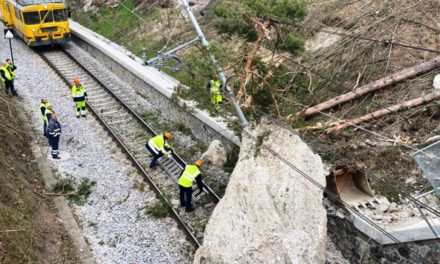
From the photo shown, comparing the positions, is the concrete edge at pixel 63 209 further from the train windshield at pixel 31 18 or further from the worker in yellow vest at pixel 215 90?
the train windshield at pixel 31 18

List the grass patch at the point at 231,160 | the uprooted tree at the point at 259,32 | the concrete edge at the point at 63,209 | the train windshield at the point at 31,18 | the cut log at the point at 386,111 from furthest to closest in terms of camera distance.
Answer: the train windshield at the point at 31,18 → the grass patch at the point at 231,160 → the cut log at the point at 386,111 → the concrete edge at the point at 63,209 → the uprooted tree at the point at 259,32

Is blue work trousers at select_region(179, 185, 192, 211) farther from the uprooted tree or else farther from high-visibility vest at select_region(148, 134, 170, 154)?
the uprooted tree

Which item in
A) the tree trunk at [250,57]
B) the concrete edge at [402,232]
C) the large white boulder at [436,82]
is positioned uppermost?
the tree trunk at [250,57]

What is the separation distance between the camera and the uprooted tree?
36.1 feet

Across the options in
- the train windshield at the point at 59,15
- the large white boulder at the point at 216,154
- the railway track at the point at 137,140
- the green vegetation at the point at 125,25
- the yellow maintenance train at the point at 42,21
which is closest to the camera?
the railway track at the point at 137,140

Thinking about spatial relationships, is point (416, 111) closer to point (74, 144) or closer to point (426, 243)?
point (426, 243)

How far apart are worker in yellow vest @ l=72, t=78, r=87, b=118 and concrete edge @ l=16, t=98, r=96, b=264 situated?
69.5 inches

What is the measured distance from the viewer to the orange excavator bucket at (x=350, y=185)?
11930 mm

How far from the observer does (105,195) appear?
13445 millimetres

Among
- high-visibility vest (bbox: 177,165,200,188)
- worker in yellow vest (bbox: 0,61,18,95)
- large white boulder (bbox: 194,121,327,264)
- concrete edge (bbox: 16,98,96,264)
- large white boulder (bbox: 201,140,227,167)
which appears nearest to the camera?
large white boulder (bbox: 194,121,327,264)

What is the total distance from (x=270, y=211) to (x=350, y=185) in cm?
350

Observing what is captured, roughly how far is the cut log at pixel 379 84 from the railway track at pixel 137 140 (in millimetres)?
4098

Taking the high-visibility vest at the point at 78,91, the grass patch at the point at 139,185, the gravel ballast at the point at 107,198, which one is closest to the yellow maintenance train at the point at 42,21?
the gravel ballast at the point at 107,198

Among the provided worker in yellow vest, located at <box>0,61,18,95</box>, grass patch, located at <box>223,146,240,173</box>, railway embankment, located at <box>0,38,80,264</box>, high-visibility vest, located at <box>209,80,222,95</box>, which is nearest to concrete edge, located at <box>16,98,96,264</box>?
railway embankment, located at <box>0,38,80,264</box>
